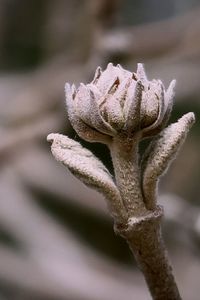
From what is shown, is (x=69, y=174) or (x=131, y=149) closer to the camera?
(x=131, y=149)

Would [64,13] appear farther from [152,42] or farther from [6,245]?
[6,245]

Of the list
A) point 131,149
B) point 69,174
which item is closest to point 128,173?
point 131,149

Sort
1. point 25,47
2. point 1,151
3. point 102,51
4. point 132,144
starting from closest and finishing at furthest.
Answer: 1. point 132,144
2. point 102,51
3. point 1,151
4. point 25,47

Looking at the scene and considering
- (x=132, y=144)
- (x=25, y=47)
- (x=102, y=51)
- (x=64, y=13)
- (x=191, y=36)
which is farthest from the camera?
(x=25, y=47)

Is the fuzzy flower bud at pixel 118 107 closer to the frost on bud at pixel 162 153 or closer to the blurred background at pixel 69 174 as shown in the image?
the frost on bud at pixel 162 153

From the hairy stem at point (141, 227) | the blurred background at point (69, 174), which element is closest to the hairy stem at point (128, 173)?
the hairy stem at point (141, 227)

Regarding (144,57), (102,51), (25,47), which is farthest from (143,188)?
(25,47)

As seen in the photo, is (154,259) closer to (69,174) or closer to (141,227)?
(141,227)
